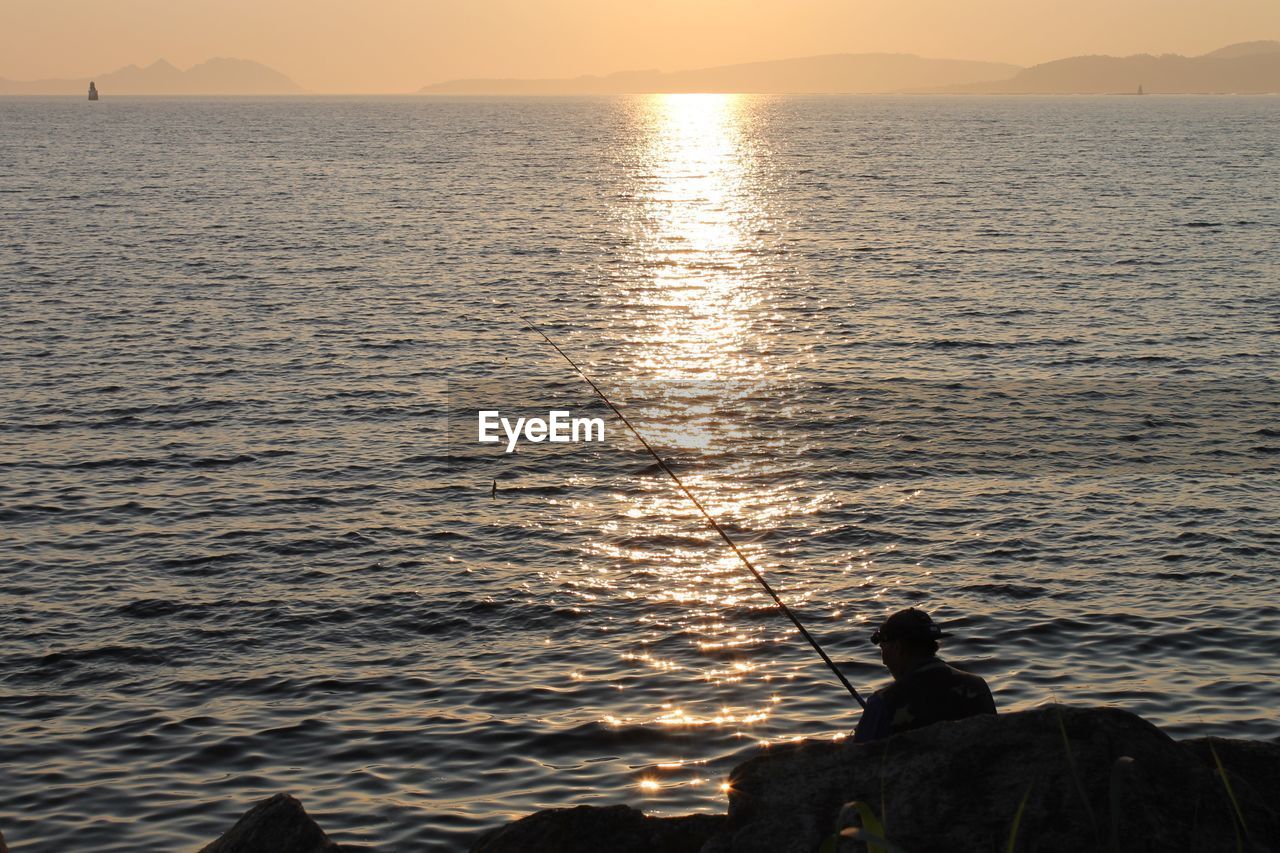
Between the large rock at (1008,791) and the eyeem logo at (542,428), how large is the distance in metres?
16.7

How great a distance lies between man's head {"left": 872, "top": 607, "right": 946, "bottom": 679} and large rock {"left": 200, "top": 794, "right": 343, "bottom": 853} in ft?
11.8

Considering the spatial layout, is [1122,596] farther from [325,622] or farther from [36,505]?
[36,505]

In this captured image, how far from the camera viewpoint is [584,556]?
1752 cm

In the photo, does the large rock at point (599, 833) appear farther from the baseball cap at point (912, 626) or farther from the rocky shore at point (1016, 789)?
the baseball cap at point (912, 626)

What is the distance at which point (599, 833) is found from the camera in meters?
7.88

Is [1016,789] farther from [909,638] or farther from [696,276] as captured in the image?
[696,276]

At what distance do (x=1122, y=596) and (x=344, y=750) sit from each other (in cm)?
892

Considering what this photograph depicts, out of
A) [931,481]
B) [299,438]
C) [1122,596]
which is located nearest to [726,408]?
[931,481]

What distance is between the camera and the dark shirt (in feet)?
24.8

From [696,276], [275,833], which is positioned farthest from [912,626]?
[696,276]

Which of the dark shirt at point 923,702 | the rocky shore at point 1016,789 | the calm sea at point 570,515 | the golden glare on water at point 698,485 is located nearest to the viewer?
the rocky shore at point 1016,789

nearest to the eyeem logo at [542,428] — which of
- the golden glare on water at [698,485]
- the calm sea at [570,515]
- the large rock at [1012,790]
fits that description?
the calm sea at [570,515]

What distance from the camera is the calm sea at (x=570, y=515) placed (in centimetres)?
1210

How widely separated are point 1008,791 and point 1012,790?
2 centimetres
